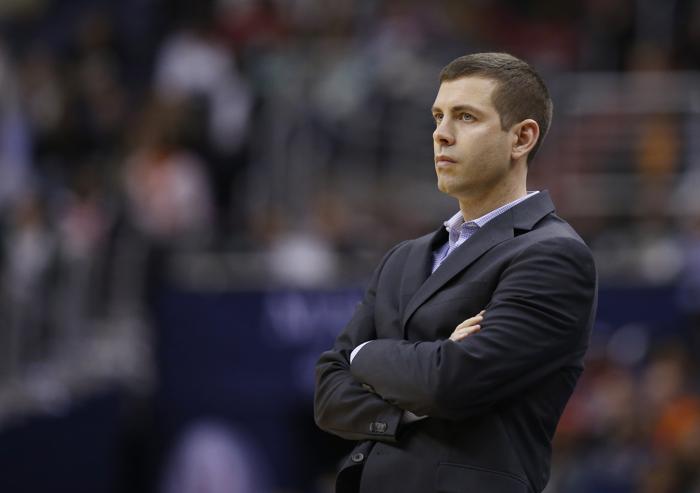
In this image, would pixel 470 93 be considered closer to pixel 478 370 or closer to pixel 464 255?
pixel 464 255

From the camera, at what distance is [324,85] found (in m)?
14.8

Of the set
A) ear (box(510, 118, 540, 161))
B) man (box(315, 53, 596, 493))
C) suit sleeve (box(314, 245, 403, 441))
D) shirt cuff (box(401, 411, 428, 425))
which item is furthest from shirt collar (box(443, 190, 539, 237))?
shirt cuff (box(401, 411, 428, 425))

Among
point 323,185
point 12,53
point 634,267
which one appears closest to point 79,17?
point 12,53

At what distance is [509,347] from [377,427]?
0.44m

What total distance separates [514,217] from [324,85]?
1069cm

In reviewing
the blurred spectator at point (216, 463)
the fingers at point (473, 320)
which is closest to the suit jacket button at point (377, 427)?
the fingers at point (473, 320)

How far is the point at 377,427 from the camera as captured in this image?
13.4 feet

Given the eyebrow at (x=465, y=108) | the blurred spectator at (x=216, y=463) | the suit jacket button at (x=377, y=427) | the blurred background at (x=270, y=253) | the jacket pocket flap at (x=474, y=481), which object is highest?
the eyebrow at (x=465, y=108)

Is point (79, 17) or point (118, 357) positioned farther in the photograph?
point (79, 17)

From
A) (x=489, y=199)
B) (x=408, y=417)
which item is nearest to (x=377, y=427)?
(x=408, y=417)

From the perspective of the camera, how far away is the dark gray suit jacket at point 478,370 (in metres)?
3.92

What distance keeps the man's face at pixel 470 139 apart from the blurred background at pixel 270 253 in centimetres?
612

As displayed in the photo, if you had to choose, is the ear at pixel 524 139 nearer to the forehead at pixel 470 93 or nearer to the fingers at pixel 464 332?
the forehead at pixel 470 93

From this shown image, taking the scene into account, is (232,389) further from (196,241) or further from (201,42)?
(201,42)
